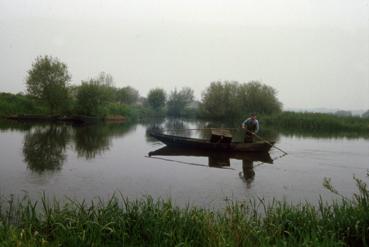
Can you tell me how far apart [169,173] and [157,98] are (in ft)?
230

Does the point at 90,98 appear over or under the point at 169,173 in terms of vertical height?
over

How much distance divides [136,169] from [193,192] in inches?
157

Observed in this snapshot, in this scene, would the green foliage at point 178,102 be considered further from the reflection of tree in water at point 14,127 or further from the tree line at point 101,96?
the reflection of tree in water at point 14,127

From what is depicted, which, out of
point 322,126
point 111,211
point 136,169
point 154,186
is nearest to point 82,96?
point 322,126

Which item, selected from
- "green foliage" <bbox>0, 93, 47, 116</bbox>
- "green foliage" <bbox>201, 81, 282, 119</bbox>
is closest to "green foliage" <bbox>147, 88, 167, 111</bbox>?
"green foliage" <bbox>201, 81, 282, 119</bbox>

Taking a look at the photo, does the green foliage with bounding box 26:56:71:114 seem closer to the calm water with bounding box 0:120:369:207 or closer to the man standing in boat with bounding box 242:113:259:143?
the calm water with bounding box 0:120:369:207

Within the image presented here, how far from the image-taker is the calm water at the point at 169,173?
29.6 feet

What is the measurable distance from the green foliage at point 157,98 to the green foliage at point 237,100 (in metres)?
20.7

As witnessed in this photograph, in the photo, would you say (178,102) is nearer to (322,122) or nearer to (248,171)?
(322,122)

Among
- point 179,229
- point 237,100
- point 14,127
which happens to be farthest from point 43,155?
point 237,100

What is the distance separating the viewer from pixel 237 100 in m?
57.4

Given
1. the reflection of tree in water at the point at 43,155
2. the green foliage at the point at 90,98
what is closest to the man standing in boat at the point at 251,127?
the reflection of tree in water at the point at 43,155

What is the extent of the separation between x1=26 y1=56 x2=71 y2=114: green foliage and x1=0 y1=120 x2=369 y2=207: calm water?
985 inches

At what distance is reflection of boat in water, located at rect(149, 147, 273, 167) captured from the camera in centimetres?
1539
